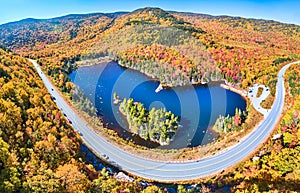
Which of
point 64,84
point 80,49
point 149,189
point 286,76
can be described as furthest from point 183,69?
point 149,189

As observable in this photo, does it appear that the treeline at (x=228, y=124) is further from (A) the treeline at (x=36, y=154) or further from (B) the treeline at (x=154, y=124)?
(A) the treeline at (x=36, y=154)

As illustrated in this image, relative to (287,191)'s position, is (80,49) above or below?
above

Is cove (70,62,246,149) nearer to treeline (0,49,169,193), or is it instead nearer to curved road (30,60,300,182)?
curved road (30,60,300,182)

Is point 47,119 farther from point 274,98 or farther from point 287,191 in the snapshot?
point 274,98

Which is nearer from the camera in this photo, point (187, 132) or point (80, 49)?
point (187, 132)

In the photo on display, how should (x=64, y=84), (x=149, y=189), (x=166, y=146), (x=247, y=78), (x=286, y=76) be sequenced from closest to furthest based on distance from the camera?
(x=149, y=189)
(x=166, y=146)
(x=64, y=84)
(x=286, y=76)
(x=247, y=78)

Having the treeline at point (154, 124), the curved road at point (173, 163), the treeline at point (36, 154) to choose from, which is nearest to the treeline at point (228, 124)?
the curved road at point (173, 163)

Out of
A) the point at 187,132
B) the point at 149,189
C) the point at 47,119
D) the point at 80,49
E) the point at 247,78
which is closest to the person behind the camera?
the point at 149,189
